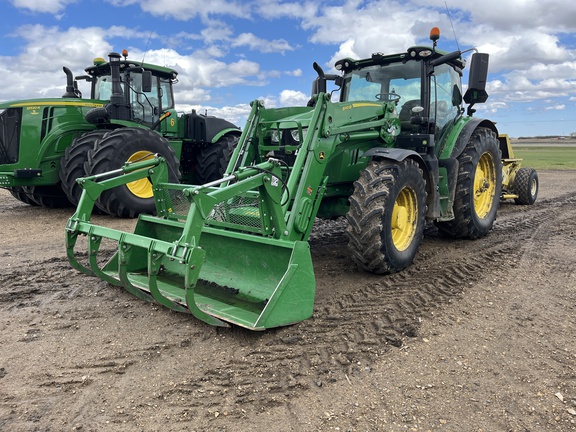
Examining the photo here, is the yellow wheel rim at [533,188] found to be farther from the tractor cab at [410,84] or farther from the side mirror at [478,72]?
the side mirror at [478,72]

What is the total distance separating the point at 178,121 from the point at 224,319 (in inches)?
303

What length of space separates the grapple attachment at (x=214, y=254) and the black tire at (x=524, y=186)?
8.04m

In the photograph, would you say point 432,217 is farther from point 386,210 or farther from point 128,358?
point 128,358

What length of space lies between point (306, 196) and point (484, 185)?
3677mm

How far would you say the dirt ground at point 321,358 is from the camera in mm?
2670

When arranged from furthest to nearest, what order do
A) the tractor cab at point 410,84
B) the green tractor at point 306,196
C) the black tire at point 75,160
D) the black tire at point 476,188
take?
the black tire at point 75,160 < the black tire at point 476,188 < the tractor cab at point 410,84 < the green tractor at point 306,196

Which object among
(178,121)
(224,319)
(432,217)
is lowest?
(224,319)

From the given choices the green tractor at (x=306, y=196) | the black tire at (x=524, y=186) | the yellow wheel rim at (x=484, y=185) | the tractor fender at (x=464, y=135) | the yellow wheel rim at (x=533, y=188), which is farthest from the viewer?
the yellow wheel rim at (x=533, y=188)

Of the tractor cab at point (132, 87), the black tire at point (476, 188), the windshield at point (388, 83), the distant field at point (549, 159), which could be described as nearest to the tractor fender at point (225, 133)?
the tractor cab at point (132, 87)

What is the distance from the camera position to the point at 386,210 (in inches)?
178

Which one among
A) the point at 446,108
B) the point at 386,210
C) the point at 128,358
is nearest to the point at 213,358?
the point at 128,358

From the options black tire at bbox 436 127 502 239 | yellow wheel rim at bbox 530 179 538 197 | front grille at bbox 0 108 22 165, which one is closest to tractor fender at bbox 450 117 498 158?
black tire at bbox 436 127 502 239

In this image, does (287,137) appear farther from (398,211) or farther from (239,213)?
(398,211)

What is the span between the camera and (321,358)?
129 inches
